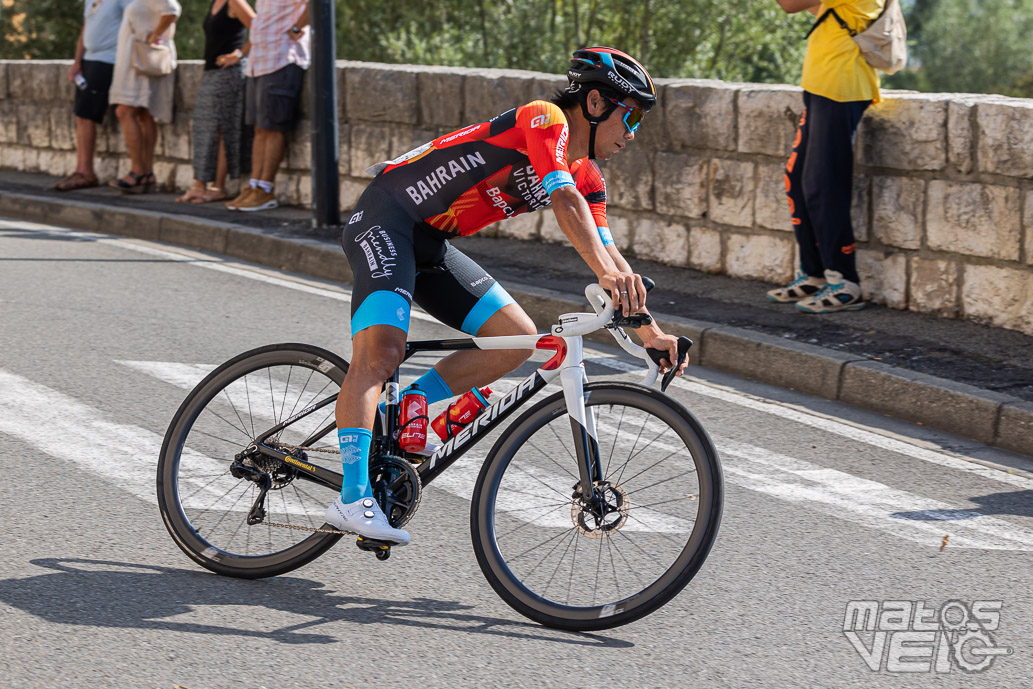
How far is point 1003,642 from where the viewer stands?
3479 millimetres

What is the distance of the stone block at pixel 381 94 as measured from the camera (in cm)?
1011

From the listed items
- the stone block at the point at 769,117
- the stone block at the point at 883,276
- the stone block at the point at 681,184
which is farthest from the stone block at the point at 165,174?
the stone block at the point at 883,276

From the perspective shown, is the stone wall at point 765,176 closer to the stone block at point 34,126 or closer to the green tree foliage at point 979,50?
the stone block at point 34,126

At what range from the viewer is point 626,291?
10.9 ft

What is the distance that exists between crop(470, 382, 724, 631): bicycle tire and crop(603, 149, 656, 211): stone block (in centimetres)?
516

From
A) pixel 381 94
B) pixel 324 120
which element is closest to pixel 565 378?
pixel 324 120

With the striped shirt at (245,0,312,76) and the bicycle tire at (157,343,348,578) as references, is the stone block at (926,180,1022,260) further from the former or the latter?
the striped shirt at (245,0,312,76)

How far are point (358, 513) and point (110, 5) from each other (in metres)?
9.97

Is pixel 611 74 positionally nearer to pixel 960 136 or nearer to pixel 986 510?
pixel 986 510

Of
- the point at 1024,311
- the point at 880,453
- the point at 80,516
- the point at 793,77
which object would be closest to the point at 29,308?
the point at 80,516

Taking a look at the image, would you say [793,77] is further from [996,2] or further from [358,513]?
[996,2]

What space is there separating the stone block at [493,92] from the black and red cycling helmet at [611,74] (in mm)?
5606

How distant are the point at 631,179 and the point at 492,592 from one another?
535 cm

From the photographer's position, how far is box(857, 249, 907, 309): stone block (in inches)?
284
